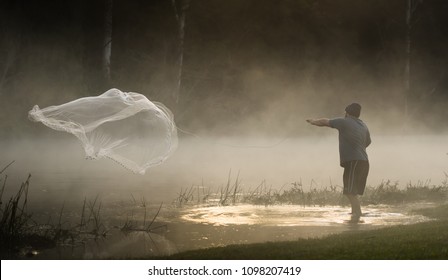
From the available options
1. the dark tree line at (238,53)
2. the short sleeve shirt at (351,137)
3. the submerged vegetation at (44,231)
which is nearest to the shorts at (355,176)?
the short sleeve shirt at (351,137)

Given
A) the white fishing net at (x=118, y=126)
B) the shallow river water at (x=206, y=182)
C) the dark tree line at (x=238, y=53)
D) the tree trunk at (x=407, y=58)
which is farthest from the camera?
the tree trunk at (x=407, y=58)

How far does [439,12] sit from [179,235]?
33243mm

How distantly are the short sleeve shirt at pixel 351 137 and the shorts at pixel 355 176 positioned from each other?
4.3 inches

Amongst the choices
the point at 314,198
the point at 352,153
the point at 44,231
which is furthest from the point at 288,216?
the point at 44,231

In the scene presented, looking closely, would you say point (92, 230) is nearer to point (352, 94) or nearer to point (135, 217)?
point (135, 217)

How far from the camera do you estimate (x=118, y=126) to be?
16656 mm

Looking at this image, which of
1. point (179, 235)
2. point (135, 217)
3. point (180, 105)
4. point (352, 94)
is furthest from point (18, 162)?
point (352, 94)

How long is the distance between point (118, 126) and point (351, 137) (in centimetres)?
479

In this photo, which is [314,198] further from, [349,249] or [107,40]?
[107,40]

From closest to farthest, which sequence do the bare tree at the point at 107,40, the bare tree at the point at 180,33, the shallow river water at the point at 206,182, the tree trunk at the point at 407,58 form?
the shallow river water at the point at 206,182
the bare tree at the point at 107,40
the bare tree at the point at 180,33
the tree trunk at the point at 407,58

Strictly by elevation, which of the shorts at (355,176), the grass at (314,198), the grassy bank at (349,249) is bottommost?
the grassy bank at (349,249)

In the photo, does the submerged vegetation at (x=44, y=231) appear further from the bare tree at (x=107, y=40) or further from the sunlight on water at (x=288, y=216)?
the bare tree at (x=107, y=40)

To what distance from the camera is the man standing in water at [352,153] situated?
1592cm

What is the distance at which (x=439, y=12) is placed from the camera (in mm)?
43750
